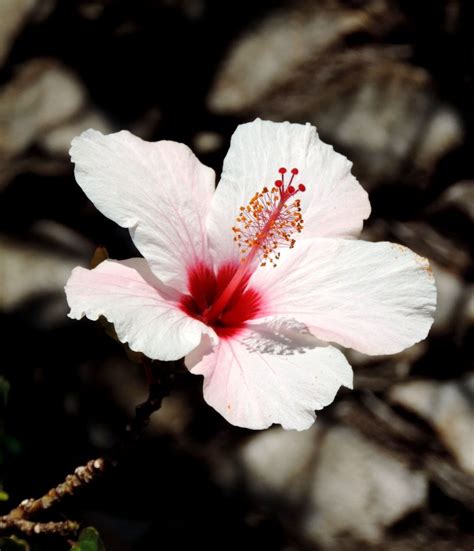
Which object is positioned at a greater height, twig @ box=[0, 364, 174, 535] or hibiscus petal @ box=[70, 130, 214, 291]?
hibiscus petal @ box=[70, 130, 214, 291]

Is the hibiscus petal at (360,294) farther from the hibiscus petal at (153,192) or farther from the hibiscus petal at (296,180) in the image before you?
the hibiscus petal at (153,192)

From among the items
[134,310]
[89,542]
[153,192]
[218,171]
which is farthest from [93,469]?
[218,171]

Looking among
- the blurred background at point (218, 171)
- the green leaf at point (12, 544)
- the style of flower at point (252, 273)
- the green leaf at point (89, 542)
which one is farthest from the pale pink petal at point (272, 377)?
the blurred background at point (218, 171)

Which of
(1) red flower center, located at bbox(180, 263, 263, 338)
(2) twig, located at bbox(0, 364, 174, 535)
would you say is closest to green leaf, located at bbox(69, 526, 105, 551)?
(2) twig, located at bbox(0, 364, 174, 535)

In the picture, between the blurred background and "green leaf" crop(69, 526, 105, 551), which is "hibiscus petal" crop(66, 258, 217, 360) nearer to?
"green leaf" crop(69, 526, 105, 551)

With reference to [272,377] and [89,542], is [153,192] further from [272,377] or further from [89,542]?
[89,542]

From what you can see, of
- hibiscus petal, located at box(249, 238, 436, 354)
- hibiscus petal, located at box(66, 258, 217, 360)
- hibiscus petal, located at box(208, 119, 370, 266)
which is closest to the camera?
hibiscus petal, located at box(66, 258, 217, 360)
